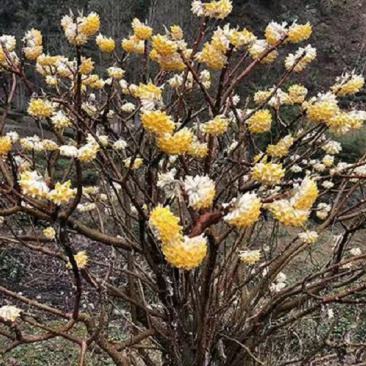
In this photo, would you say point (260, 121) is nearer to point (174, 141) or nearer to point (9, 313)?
point (174, 141)

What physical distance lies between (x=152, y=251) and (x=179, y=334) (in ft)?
1.31

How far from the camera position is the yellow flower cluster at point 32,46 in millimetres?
2221

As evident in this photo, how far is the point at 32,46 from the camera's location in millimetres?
2254

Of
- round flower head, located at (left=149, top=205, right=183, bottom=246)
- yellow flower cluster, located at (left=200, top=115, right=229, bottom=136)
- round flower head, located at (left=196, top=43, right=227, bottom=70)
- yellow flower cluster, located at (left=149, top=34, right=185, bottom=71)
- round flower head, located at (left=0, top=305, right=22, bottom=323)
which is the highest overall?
yellow flower cluster, located at (left=149, top=34, right=185, bottom=71)

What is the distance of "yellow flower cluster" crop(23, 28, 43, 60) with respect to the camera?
2.22 meters

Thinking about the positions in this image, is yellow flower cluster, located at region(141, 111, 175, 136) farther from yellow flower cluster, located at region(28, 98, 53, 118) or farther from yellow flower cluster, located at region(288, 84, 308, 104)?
yellow flower cluster, located at region(288, 84, 308, 104)

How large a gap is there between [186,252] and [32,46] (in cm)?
129

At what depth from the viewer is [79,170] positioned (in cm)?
173

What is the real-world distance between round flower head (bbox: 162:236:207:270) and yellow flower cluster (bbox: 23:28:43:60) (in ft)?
3.93

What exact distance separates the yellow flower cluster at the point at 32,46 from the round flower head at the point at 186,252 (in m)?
1.20

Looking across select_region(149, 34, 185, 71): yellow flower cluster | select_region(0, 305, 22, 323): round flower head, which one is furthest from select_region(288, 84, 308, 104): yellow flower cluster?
select_region(0, 305, 22, 323): round flower head

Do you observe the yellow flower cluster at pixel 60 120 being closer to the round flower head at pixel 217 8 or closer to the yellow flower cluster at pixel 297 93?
the round flower head at pixel 217 8

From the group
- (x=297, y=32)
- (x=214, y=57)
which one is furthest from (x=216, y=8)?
(x=297, y=32)

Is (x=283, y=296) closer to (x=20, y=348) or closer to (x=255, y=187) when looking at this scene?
(x=255, y=187)
